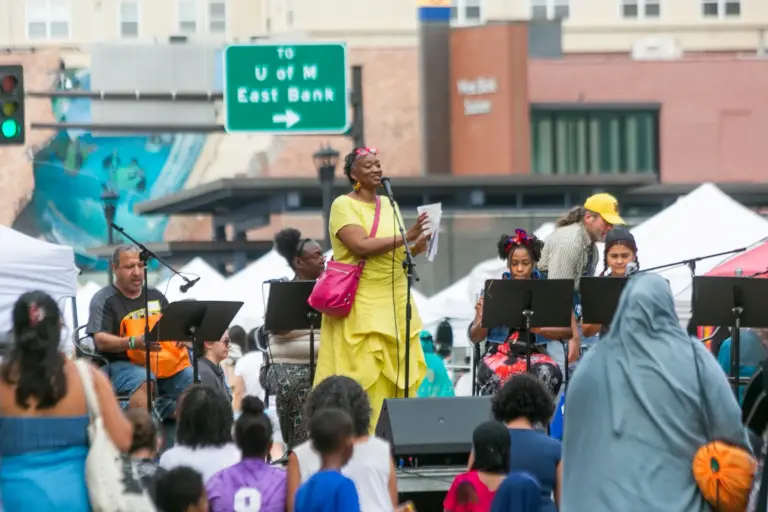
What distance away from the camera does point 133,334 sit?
12859 millimetres

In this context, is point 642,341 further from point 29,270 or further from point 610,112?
point 610,112

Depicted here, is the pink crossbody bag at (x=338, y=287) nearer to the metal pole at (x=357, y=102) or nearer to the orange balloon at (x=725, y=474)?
the orange balloon at (x=725, y=474)

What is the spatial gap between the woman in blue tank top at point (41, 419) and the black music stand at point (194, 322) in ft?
15.4

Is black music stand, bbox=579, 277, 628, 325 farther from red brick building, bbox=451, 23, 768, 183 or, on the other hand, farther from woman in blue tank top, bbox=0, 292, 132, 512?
red brick building, bbox=451, 23, 768, 183

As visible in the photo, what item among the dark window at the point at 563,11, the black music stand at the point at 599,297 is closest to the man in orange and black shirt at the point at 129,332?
the black music stand at the point at 599,297

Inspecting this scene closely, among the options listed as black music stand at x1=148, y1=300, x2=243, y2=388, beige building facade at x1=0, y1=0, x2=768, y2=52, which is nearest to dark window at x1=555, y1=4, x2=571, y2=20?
beige building facade at x1=0, y1=0, x2=768, y2=52

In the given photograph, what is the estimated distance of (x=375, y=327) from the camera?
11.5 meters

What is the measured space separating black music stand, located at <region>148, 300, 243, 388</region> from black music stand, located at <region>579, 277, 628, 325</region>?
2.67 metres

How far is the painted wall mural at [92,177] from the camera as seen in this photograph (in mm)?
64125

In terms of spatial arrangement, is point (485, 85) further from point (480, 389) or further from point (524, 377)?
point (524, 377)

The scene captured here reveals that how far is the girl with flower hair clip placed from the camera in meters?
12.0

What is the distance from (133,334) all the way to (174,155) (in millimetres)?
52194

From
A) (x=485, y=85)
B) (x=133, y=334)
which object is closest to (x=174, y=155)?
(x=485, y=85)

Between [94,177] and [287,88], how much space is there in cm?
3562
